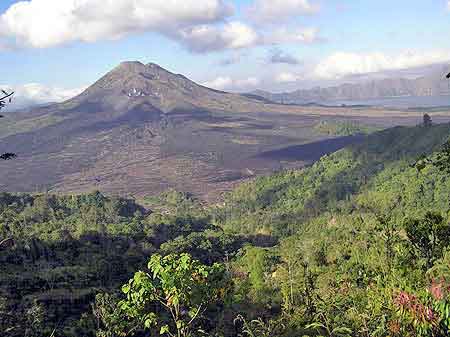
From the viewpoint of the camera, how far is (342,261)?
66062 millimetres

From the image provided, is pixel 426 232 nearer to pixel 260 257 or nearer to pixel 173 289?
pixel 173 289

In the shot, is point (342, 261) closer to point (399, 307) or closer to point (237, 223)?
point (399, 307)

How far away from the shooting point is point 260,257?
7225 centimetres

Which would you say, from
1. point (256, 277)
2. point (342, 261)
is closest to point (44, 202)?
point (256, 277)

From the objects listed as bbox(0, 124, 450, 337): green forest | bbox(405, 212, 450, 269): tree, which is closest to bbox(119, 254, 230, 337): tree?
bbox(0, 124, 450, 337): green forest

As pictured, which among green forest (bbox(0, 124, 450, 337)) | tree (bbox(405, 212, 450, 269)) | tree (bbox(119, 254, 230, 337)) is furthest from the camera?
tree (bbox(405, 212, 450, 269))

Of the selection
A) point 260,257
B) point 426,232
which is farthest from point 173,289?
point 260,257

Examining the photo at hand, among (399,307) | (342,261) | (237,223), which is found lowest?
(237,223)

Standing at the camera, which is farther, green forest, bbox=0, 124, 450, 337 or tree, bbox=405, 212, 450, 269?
tree, bbox=405, 212, 450, 269

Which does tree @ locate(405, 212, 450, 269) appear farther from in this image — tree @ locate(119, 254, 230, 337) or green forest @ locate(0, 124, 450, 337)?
tree @ locate(119, 254, 230, 337)

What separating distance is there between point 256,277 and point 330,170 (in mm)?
102657

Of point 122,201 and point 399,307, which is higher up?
point 399,307

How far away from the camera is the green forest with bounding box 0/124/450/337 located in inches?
370

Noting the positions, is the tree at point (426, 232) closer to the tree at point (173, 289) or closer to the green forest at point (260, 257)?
the green forest at point (260, 257)
